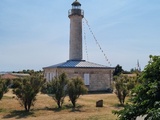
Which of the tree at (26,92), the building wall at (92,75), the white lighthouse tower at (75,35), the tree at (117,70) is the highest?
the white lighthouse tower at (75,35)

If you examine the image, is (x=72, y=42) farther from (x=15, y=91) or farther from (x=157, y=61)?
(x=157, y=61)

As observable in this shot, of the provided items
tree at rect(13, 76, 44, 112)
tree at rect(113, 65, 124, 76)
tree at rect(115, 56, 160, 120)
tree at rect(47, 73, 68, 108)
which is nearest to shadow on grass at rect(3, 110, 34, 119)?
tree at rect(13, 76, 44, 112)

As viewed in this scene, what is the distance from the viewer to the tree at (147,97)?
194 inches

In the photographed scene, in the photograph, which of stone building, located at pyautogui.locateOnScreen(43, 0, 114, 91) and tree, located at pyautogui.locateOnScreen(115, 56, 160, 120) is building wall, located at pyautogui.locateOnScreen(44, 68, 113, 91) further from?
tree, located at pyautogui.locateOnScreen(115, 56, 160, 120)

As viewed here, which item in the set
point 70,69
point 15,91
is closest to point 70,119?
point 15,91

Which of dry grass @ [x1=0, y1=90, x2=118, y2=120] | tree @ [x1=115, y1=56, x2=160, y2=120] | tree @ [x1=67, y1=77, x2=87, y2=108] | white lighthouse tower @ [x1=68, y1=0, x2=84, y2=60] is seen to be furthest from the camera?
white lighthouse tower @ [x1=68, y1=0, x2=84, y2=60]

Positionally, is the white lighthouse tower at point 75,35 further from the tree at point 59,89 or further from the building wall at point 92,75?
the tree at point 59,89

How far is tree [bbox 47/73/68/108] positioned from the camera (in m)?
18.4

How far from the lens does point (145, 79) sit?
19.4 feet

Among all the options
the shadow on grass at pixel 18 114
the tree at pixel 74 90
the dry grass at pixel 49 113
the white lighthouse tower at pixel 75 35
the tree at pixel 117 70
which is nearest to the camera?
the dry grass at pixel 49 113

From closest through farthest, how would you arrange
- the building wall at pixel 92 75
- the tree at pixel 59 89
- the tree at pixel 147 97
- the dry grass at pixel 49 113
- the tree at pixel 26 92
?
the tree at pixel 147 97 → the dry grass at pixel 49 113 → the tree at pixel 26 92 → the tree at pixel 59 89 → the building wall at pixel 92 75

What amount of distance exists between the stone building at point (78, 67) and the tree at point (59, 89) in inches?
371

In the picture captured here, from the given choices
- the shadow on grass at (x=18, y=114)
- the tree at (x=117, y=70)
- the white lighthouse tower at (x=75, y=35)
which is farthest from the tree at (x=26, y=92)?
the tree at (x=117, y=70)

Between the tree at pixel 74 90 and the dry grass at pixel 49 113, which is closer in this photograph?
the dry grass at pixel 49 113
